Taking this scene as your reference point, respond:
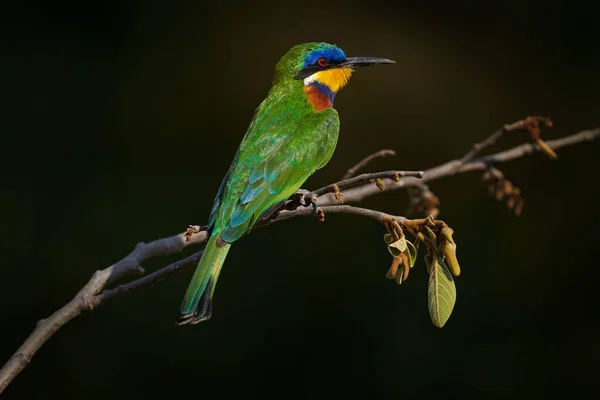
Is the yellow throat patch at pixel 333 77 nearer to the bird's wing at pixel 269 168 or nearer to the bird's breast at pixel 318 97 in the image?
the bird's breast at pixel 318 97

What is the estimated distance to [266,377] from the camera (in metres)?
3.28

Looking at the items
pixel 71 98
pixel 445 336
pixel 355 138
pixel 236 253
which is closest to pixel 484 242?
pixel 445 336

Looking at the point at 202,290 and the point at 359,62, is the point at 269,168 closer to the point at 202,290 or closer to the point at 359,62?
the point at 202,290

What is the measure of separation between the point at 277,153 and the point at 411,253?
34.7 inches

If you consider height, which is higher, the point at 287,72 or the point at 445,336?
the point at 287,72

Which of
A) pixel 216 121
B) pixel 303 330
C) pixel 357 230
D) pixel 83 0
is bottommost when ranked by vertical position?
pixel 303 330

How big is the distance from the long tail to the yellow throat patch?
1.03m

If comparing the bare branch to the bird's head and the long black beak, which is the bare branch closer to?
the bird's head

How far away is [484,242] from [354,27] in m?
1.23

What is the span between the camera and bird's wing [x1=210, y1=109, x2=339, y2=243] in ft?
6.72

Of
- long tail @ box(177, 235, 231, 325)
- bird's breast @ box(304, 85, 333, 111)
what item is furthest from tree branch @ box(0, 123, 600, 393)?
bird's breast @ box(304, 85, 333, 111)

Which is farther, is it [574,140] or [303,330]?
[303,330]

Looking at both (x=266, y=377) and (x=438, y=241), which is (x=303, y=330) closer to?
(x=266, y=377)

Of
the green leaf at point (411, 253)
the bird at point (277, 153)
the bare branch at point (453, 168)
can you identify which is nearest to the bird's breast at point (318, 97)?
the bird at point (277, 153)
